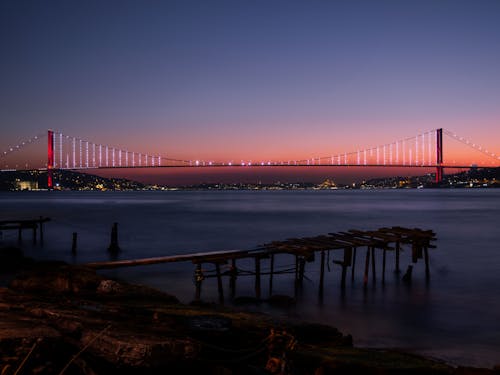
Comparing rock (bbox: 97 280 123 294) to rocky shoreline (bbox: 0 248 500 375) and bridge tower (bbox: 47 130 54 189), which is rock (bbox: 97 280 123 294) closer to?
rocky shoreline (bbox: 0 248 500 375)

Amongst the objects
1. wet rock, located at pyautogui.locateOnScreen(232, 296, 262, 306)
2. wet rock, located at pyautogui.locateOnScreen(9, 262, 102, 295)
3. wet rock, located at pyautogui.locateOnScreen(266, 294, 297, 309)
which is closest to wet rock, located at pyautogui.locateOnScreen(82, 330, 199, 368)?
wet rock, located at pyautogui.locateOnScreen(9, 262, 102, 295)

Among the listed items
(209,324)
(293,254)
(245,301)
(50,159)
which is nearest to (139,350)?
(209,324)

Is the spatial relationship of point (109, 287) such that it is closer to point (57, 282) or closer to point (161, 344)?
point (57, 282)

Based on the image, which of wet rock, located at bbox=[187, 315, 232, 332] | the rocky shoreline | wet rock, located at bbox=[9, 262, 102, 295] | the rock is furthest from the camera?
wet rock, located at bbox=[9, 262, 102, 295]

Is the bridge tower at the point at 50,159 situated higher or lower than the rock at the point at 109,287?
higher

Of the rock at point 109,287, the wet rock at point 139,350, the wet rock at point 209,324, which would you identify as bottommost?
the rock at point 109,287

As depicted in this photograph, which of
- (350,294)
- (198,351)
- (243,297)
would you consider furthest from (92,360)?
(350,294)

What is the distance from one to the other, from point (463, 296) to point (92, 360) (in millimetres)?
10635

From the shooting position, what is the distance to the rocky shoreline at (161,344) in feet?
13.4

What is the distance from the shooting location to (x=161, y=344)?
4348 millimetres

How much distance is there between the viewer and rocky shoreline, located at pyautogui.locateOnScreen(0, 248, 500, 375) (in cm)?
409

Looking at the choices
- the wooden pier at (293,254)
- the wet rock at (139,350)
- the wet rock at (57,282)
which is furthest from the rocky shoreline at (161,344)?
the wooden pier at (293,254)

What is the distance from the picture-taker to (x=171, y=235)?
28.7 meters

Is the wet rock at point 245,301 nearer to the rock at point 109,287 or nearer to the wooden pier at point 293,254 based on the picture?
the wooden pier at point 293,254
